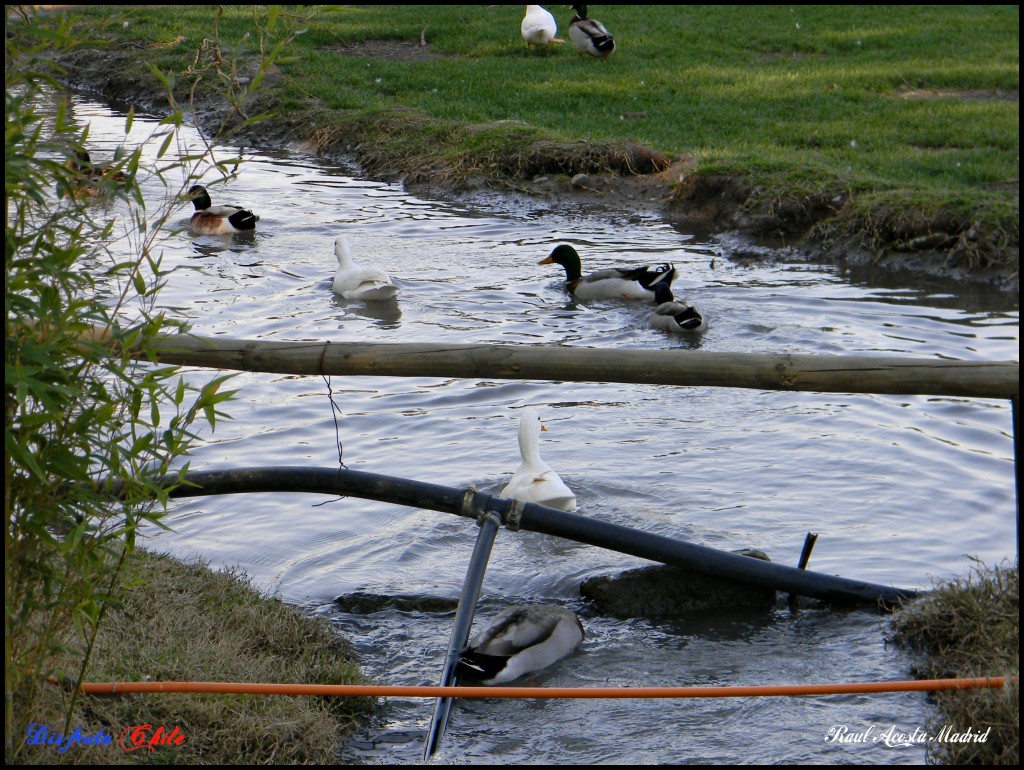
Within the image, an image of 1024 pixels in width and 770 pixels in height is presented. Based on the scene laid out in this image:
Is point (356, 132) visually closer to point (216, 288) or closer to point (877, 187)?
point (216, 288)

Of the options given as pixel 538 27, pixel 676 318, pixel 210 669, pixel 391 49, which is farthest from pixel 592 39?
pixel 210 669

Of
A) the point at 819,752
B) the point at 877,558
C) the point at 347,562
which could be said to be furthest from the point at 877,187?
the point at 819,752

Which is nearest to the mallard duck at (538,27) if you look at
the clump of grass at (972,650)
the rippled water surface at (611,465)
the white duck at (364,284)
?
the rippled water surface at (611,465)

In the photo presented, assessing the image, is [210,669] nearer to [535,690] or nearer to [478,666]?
[478,666]

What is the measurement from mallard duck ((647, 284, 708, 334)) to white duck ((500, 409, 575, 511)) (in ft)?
10.7

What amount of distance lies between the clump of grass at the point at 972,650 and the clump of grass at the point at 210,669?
190cm

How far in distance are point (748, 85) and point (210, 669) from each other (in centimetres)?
1310

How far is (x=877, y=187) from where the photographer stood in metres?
10.5

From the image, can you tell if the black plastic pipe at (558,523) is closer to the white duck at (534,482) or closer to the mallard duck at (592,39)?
the white duck at (534,482)

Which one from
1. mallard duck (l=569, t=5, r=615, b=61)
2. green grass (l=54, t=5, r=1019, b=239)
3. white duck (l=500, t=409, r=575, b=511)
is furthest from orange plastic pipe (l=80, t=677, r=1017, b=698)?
mallard duck (l=569, t=5, r=615, b=61)

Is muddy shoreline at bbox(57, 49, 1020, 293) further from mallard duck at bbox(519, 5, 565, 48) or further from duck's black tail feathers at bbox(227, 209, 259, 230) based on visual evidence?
mallard duck at bbox(519, 5, 565, 48)

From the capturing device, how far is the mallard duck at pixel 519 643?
405cm

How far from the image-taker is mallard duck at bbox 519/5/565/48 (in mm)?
18356

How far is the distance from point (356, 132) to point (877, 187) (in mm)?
7235
